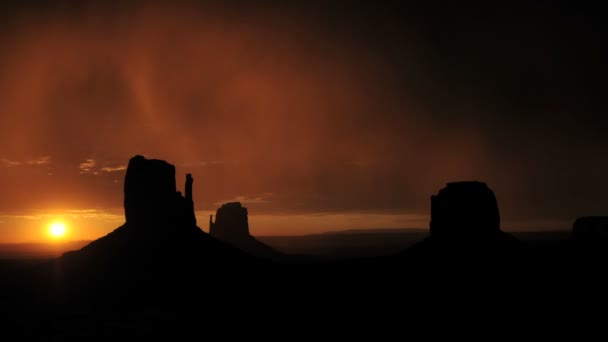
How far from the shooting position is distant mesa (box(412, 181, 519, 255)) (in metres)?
98.9

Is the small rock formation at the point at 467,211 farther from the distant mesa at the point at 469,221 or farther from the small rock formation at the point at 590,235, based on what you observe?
the small rock formation at the point at 590,235

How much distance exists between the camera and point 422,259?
100 metres

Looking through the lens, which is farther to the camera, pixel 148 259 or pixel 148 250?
pixel 148 250

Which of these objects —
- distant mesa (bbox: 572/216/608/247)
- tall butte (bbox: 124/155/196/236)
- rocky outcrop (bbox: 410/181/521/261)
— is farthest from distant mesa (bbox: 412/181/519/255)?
tall butte (bbox: 124/155/196/236)

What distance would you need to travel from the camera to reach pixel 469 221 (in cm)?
9981

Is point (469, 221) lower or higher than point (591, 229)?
higher

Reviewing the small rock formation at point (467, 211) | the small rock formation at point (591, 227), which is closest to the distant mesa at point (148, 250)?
the small rock formation at point (467, 211)

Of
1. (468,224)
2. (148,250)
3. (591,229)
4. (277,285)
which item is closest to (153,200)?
(148,250)

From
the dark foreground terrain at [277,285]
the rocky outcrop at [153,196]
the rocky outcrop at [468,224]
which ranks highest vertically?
the rocky outcrop at [153,196]

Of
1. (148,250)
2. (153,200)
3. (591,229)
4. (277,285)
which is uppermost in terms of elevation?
(153,200)

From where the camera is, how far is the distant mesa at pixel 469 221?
324 feet

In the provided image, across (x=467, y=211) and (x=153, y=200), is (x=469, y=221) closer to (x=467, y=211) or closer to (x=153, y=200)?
(x=467, y=211)

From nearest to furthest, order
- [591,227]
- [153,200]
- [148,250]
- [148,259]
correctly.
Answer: [148,259]
[148,250]
[153,200]
[591,227]

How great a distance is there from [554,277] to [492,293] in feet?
40.5
